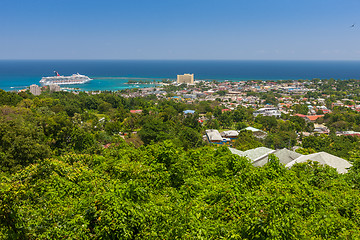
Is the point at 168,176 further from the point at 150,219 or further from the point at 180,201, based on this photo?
the point at 150,219

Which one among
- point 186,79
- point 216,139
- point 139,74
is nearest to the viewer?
point 216,139

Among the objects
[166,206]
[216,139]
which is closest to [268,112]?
[216,139]

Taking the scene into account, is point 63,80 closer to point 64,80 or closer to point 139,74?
point 64,80

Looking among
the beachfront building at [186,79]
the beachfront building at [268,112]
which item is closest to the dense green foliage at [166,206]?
the beachfront building at [268,112]

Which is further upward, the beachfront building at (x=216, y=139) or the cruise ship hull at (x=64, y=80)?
the cruise ship hull at (x=64, y=80)

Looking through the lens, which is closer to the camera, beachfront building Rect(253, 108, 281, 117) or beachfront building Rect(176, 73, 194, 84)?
beachfront building Rect(253, 108, 281, 117)

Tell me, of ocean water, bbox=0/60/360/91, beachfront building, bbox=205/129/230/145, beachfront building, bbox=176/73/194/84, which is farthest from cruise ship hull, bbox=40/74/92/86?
beachfront building, bbox=205/129/230/145

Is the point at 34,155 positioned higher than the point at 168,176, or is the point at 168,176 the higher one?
the point at 168,176

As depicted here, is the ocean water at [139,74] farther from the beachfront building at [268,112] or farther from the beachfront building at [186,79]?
the beachfront building at [268,112]

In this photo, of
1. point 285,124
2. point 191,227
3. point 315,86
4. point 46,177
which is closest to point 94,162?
point 46,177

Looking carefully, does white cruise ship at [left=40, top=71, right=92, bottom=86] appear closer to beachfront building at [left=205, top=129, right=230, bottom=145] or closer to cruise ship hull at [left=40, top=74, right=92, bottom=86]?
cruise ship hull at [left=40, top=74, right=92, bottom=86]

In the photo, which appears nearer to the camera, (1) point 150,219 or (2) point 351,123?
(1) point 150,219
